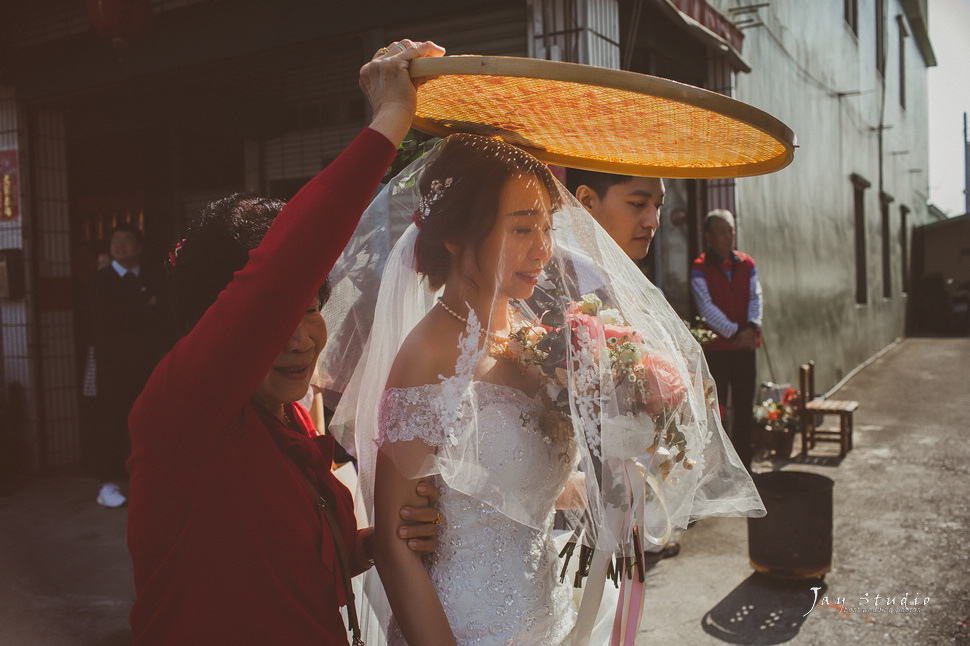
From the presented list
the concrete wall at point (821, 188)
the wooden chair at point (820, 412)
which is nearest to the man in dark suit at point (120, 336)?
the concrete wall at point (821, 188)

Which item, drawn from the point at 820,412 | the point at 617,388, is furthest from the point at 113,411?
the point at 820,412

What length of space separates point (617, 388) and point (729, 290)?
15.9 ft

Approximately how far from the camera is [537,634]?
65.4 inches

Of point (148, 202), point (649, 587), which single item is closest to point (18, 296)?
point (148, 202)

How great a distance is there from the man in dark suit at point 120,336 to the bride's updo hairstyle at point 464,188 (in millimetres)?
4675

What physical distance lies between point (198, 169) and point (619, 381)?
256 inches

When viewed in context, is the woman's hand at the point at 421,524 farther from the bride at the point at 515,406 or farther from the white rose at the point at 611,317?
the white rose at the point at 611,317

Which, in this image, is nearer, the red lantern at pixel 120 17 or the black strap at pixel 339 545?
the black strap at pixel 339 545

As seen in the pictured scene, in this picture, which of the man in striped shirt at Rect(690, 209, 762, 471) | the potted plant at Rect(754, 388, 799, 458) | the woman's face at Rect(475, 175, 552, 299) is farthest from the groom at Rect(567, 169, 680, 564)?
the potted plant at Rect(754, 388, 799, 458)

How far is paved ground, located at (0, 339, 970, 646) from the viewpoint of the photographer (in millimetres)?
3543

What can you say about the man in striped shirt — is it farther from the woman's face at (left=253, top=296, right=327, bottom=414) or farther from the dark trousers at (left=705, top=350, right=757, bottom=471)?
the woman's face at (left=253, top=296, right=327, bottom=414)

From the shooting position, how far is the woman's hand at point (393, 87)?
1.16m

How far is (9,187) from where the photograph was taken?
6484mm

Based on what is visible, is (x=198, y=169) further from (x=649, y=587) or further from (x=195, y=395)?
(x=195, y=395)
